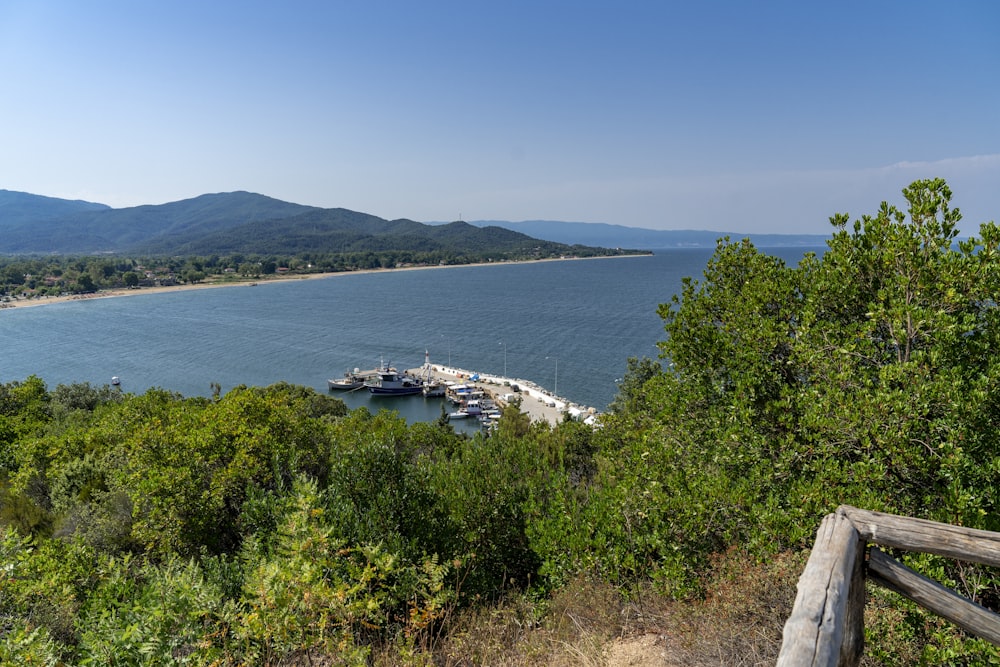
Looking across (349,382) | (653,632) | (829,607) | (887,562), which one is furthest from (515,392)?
(829,607)

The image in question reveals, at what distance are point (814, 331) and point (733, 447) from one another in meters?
1.78

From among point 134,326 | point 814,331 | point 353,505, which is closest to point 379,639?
point 353,505

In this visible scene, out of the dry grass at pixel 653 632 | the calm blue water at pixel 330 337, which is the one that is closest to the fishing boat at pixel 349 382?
the calm blue water at pixel 330 337

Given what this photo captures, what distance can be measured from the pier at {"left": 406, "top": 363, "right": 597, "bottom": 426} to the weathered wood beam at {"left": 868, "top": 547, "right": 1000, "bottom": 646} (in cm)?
4145

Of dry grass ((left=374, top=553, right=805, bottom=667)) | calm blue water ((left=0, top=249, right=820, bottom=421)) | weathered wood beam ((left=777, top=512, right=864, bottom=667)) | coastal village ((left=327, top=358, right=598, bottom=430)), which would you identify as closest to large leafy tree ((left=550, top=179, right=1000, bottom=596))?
dry grass ((left=374, top=553, right=805, bottom=667))

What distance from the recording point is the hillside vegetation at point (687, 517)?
4.52 metres

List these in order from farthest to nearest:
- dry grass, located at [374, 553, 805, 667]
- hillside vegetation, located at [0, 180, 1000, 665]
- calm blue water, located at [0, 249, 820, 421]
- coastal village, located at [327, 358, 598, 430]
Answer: calm blue water, located at [0, 249, 820, 421]
coastal village, located at [327, 358, 598, 430]
dry grass, located at [374, 553, 805, 667]
hillside vegetation, located at [0, 180, 1000, 665]

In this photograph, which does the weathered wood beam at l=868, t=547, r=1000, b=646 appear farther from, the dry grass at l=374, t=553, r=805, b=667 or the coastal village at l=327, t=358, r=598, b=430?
the coastal village at l=327, t=358, r=598, b=430

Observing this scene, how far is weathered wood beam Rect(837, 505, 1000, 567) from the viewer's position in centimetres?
212

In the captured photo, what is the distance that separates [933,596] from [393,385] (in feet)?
203

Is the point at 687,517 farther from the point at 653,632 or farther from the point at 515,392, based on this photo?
the point at 515,392

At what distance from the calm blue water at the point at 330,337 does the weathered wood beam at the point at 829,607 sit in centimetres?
5243

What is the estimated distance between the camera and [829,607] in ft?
5.90

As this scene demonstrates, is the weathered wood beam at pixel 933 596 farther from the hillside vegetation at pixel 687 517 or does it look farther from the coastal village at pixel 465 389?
the coastal village at pixel 465 389
